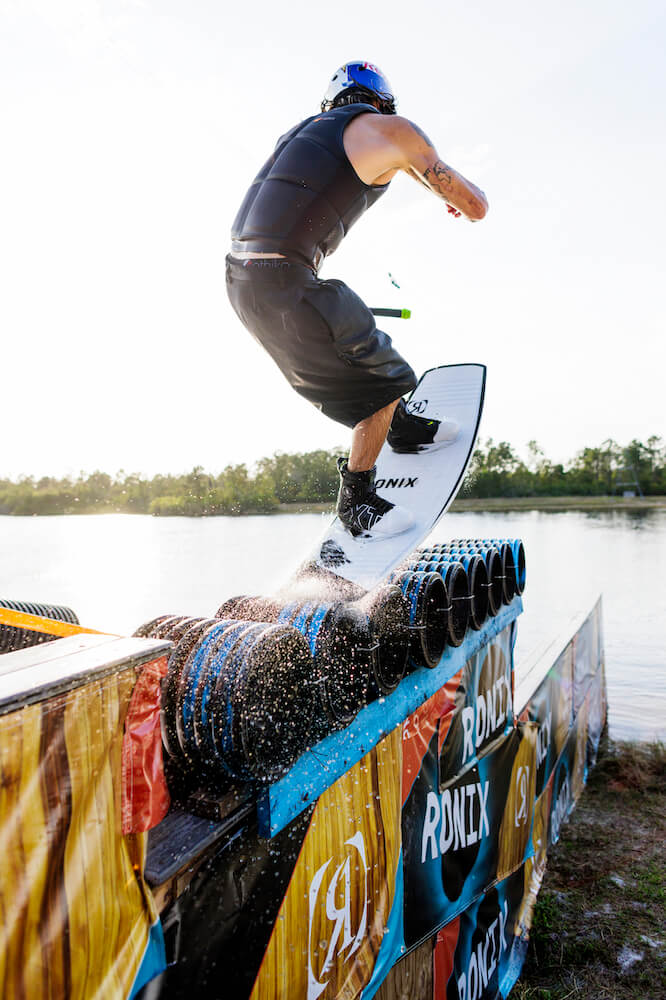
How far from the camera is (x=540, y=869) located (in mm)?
6496

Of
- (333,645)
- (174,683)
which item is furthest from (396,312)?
(174,683)

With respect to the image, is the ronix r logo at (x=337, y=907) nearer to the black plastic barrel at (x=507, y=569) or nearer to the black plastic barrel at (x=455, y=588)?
the black plastic barrel at (x=455, y=588)

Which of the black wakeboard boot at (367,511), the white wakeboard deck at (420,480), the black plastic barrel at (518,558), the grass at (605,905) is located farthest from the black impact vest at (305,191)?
the grass at (605,905)

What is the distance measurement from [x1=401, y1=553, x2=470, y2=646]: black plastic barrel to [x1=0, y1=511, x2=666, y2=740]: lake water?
0.71 metres

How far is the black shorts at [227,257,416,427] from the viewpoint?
2.91m

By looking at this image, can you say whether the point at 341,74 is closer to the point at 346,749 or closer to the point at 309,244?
the point at 309,244

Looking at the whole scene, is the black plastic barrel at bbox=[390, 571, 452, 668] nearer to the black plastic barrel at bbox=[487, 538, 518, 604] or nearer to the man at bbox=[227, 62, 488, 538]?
the man at bbox=[227, 62, 488, 538]

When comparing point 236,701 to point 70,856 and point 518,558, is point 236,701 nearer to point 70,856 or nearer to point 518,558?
point 70,856

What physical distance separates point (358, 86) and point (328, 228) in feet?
2.48

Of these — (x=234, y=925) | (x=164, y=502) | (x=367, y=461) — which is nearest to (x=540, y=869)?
(x=367, y=461)

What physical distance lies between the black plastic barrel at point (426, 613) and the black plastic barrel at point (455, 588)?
123 mm

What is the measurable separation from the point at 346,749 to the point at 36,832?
159cm

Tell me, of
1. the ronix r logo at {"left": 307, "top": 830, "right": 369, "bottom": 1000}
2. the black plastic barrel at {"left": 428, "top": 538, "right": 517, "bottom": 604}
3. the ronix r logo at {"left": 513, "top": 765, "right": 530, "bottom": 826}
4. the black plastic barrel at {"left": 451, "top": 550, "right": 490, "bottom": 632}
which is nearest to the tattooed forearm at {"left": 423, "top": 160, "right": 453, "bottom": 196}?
the black plastic barrel at {"left": 451, "top": 550, "right": 490, "bottom": 632}

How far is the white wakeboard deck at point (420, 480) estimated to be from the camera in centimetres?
337
